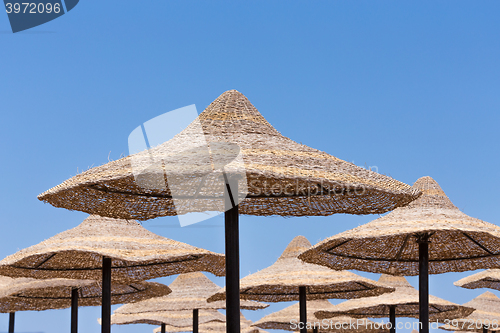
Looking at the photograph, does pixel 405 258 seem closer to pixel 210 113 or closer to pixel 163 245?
pixel 163 245

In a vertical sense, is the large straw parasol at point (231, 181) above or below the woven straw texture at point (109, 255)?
above

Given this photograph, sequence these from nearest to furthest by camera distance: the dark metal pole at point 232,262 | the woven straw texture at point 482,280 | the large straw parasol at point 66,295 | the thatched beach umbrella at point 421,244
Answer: the dark metal pole at point 232,262 < the thatched beach umbrella at point 421,244 < the large straw parasol at point 66,295 < the woven straw texture at point 482,280

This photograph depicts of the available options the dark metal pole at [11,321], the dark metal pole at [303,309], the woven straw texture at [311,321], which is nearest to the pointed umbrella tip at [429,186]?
the dark metal pole at [303,309]

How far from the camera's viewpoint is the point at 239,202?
6051 millimetres

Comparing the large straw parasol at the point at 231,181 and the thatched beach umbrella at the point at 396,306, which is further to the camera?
the thatched beach umbrella at the point at 396,306

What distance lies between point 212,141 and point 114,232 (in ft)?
14.4

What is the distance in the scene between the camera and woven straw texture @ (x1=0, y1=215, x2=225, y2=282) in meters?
8.00

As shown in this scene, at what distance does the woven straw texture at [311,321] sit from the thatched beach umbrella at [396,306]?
27.3 inches

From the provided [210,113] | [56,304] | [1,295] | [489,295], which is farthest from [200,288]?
[210,113]

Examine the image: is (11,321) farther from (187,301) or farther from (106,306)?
(106,306)

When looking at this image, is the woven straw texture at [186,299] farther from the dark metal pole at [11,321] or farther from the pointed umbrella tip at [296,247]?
the dark metal pole at [11,321]

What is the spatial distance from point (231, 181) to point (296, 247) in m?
7.06

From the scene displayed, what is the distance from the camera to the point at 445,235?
28.1 feet

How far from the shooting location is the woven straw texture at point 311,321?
14.4m
